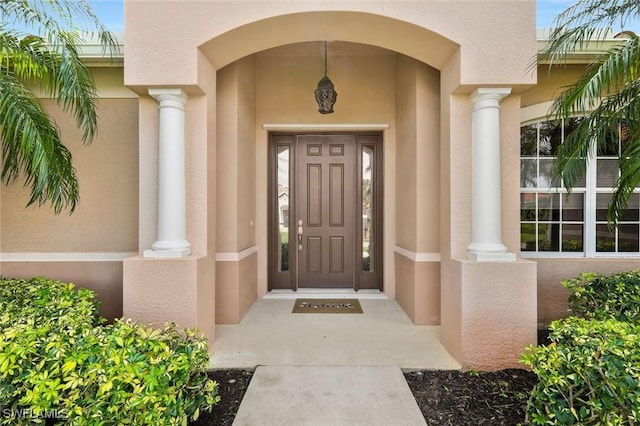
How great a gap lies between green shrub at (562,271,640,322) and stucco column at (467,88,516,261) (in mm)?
1102

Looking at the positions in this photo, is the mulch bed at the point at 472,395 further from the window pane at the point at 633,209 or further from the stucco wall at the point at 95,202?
the stucco wall at the point at 95,202

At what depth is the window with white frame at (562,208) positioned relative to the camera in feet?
15.0

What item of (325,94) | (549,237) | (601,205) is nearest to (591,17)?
(601,205)

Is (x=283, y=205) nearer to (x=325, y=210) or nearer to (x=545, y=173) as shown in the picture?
(x=325, y=210)

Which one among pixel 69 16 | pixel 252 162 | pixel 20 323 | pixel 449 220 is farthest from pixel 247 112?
pixel 20 323

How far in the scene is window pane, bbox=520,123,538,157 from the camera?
A: 464cm

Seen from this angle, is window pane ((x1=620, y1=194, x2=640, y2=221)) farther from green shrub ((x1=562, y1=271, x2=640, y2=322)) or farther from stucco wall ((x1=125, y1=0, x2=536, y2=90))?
stucco wall ((x1=125, y1=0, x2=536, y2=90))

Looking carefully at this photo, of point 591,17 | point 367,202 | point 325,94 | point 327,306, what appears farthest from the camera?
point 367,202

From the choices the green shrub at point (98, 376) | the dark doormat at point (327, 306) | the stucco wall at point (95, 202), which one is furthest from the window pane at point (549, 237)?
the stucco wall at point (95, 202)

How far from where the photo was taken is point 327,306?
5.15 metres

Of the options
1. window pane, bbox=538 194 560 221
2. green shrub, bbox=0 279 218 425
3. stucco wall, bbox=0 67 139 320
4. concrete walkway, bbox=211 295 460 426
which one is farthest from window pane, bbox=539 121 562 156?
stucco wall, bbox=0 67 139 320

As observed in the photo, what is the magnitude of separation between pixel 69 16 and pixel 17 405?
329cm

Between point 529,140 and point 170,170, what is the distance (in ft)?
15.1

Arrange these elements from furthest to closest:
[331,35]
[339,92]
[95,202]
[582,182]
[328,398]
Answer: [339,92]
[582,182]
[95,202]
[331,35]
[328,398]
